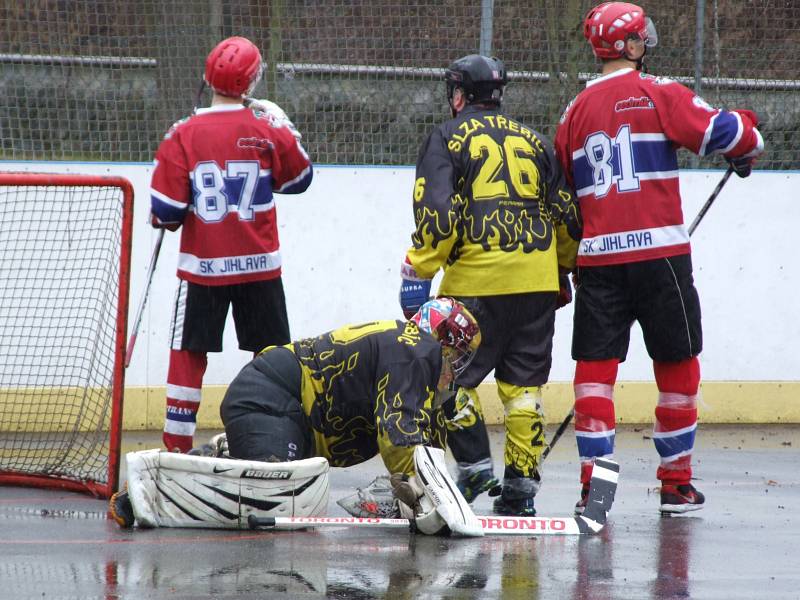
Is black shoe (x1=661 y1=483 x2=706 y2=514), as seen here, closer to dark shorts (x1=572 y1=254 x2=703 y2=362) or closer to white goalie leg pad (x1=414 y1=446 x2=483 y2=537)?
dark shorts (x1=572 y1=254 x2=703 y2=362)

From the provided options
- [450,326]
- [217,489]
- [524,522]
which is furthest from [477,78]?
[217,489]

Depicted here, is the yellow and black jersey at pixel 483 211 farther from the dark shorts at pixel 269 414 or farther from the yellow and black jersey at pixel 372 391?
the dark shorts at pixel 269 414

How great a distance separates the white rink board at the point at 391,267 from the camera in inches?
331

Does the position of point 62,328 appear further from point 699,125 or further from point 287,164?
point 699,125

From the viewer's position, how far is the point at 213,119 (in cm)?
634

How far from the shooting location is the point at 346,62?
28.6 ft

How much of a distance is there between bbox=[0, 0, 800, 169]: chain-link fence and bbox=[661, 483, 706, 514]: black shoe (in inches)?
142

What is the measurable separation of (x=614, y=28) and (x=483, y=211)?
91cm

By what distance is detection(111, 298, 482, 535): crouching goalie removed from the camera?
4828 mm

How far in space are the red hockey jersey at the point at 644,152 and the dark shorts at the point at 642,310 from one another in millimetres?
59

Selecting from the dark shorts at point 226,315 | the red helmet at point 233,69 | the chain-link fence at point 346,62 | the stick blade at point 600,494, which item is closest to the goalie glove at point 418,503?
the stick blade at point 600,494

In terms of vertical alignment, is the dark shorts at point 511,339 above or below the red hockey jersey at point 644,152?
below

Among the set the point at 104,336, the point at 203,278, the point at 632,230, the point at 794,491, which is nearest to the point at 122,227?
the point at 203,278

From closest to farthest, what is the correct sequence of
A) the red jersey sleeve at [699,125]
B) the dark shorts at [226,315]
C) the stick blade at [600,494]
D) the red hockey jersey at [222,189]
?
the stick blade at [600,494]
the red jersey sleeve at [699,125]
the red hockey jersey at [222,189]
the dark shorts at [226,315]
